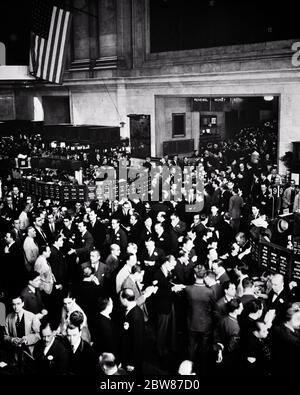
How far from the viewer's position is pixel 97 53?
76.1 feet

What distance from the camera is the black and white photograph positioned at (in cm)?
511

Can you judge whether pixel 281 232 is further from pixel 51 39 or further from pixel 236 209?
pixel 51 39

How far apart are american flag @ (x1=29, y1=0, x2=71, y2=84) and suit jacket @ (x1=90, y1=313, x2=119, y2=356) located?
12040 mm

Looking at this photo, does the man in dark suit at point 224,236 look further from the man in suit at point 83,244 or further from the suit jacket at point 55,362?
the suit jacket at point 55,362

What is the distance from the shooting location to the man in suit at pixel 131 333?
5.37m

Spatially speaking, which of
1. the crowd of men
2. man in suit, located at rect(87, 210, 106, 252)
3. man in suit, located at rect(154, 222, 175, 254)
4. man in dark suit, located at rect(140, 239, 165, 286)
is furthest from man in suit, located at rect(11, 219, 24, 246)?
man in suit, located at rect(154, 222, 175, 254)

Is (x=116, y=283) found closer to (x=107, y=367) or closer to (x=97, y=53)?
(x=107, y=367)

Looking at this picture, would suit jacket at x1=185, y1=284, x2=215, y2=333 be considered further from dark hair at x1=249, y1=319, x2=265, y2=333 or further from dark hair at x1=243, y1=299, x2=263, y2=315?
dark hair at x1=249, y1=319, x2=265, y2=333

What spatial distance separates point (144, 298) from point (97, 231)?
10.8ft

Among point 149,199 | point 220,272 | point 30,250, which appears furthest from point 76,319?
point 149,199

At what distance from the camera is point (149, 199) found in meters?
12.5

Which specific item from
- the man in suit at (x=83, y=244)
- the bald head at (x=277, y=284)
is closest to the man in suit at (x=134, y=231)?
the man in suit at (x=83, y=244)

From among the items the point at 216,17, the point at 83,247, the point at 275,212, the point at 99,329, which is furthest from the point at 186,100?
the point at 99,329
